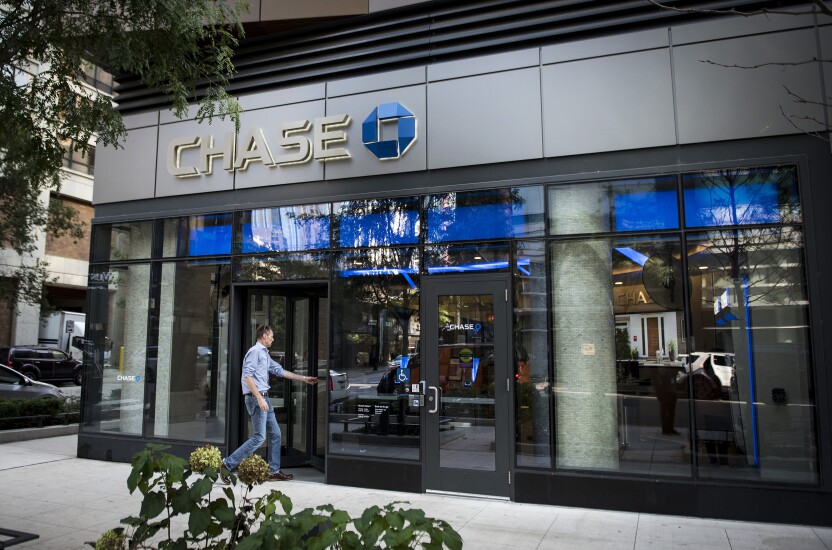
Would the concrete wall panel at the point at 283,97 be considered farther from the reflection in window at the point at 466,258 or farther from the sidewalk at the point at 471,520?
the sidewalk at the point at 471,520

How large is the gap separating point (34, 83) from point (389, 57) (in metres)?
4.44

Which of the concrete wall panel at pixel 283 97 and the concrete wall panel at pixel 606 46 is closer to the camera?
the concrete wall panel at pixel 606 46

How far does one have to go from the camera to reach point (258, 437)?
26.3 feet

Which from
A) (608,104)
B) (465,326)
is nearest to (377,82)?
(608,104)

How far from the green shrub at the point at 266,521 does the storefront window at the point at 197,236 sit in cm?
605

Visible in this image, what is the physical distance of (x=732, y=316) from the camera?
666 cm

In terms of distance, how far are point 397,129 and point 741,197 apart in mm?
4320

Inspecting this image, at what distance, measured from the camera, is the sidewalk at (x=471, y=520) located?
222 inches

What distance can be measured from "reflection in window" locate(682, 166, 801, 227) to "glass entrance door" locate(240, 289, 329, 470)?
18.2 feet

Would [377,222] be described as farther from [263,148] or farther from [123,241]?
[123,241]

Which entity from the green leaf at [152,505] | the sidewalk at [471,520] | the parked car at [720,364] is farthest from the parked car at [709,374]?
the green leaf at [152,505]

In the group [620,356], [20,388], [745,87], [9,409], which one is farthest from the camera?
[20,388]

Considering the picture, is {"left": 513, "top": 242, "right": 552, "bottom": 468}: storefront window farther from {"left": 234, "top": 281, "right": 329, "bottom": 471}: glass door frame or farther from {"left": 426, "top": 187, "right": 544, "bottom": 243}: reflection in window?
{"left": 234, "top": 281, "right": 329, "bottom": 471}: glass door frame

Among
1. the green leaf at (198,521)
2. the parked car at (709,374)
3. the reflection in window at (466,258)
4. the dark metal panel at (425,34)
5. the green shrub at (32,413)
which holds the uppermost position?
the dark metal panel at (425,34)
